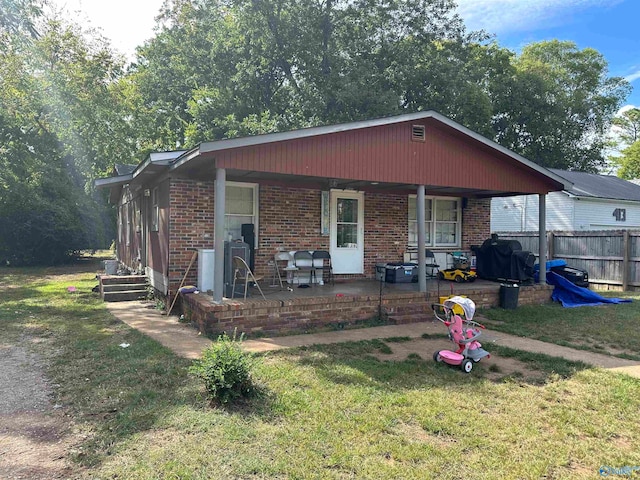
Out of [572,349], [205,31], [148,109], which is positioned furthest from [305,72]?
[572,349]

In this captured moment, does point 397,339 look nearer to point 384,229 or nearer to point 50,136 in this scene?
point 384,229

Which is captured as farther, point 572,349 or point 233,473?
point 572,349

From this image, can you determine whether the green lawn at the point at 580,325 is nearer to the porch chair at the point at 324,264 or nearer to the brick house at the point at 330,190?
the brick house at the point at 330,190

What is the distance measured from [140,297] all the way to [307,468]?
8.46 m

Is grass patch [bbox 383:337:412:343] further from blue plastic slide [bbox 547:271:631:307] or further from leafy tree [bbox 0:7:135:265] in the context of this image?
leafy tree [bbox 0:7:135:265]

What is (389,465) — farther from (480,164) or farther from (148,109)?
(148,109)

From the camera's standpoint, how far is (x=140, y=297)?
10.4 metres

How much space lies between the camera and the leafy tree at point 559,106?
29.1 m

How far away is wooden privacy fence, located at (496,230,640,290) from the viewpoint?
41.6 ft

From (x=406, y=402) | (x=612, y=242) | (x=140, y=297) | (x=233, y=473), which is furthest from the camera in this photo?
(x=612, y=242)

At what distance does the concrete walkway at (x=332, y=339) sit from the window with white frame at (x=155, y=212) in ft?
7.18

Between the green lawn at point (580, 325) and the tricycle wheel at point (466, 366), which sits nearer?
the tricycle wheel at point (466, 366)

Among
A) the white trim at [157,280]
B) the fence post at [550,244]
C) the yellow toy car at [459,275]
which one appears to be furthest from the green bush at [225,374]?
the fence post at [550,244]

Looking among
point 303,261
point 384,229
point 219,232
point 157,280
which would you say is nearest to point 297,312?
point 219,232
